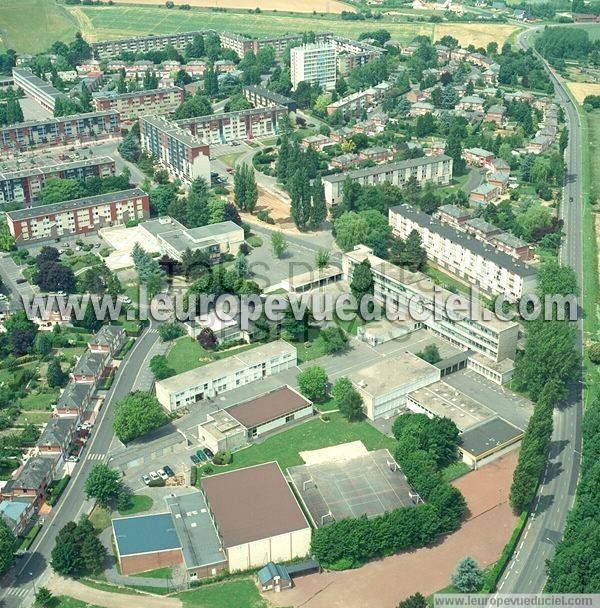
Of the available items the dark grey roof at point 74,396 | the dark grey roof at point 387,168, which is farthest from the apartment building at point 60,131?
the dark grey roof at point 74,396

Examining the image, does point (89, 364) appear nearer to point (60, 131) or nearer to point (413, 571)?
point (413, 571)

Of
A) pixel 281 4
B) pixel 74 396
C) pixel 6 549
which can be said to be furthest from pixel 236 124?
pixel 281 4

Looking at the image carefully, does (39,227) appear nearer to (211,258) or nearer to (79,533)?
(211,258)

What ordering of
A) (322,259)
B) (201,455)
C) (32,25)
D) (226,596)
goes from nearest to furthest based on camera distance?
(226,596)
(201,455)
(322,259)
(32,25)

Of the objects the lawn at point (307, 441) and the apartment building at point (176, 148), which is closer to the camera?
the lawn at point (307, 441)

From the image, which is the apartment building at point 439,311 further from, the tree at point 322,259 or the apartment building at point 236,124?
the apartment building at point 236,124

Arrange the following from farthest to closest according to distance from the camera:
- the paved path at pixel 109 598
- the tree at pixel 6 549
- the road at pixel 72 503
Result: 1. the road at pixel 72 503
2. the tree at pixel 6 549
3. the paved path at pixel 109 598

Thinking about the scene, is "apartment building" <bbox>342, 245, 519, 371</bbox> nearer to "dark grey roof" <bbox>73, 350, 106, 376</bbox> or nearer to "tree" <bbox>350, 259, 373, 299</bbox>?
"tree" <bbox>350, 259, 373, 299</bbox>
